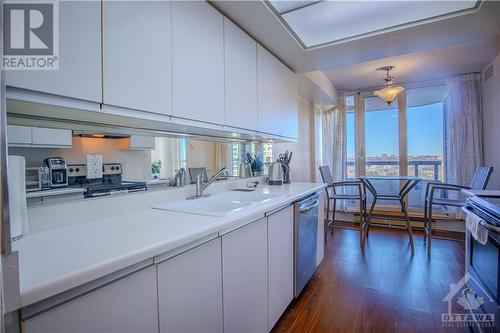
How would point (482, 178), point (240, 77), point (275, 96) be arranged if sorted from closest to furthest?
point (240, 77)
point (275, 96)
point (482, 178)

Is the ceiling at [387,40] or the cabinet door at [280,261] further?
the ceiling at [387,40]

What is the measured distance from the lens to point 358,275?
2.46 meters

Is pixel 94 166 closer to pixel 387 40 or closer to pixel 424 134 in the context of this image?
pixel 387 40

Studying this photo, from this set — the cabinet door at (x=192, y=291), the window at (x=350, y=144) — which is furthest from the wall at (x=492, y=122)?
the cabinet door at (x=192, y=291)

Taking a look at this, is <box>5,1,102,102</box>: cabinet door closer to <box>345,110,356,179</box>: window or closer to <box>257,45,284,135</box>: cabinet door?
<box>257,45,284,135</box>: cabinet door

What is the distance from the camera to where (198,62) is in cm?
145

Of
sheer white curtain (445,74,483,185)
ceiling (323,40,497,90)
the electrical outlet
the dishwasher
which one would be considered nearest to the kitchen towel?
the dishwasher

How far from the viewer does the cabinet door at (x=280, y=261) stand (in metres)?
1.58

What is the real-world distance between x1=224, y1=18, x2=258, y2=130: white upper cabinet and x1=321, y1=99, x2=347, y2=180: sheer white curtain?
122 inches

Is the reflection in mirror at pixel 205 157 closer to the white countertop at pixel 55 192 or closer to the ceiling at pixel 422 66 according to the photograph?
the white countertop at pixel 55 192

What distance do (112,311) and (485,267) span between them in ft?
6.15

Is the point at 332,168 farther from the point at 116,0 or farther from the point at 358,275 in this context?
the point at 116,0

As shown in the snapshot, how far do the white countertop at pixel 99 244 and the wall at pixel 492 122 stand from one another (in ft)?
11.9

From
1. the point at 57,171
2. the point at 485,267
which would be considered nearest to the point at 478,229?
the point at 485,267
